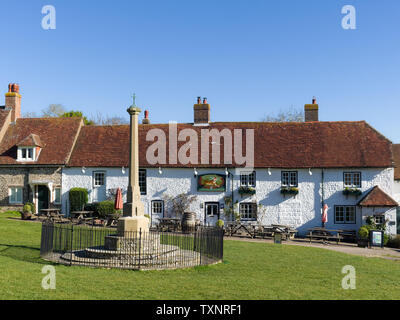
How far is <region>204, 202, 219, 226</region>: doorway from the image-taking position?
90.1 ft

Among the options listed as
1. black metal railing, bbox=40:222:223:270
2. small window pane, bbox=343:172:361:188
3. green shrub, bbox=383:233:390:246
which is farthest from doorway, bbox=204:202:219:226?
black metal railing, bbox=40:222:223:270

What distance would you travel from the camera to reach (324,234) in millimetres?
24906

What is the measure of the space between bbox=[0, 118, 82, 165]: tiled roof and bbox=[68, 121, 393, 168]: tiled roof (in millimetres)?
792

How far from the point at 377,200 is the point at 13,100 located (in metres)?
28.1

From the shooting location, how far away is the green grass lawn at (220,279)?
9.50 meters

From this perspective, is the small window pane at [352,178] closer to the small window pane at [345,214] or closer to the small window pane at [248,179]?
the small window pane at [345,214]

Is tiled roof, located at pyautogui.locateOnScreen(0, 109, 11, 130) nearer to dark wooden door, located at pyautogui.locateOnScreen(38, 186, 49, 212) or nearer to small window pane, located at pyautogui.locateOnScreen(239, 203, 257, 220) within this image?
dark wooden door, located at pyautogui.locateOnScreen(38, 186, 49, 212)

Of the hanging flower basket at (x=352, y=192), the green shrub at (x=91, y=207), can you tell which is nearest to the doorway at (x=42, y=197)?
the green shrub at (x=91, y=207)

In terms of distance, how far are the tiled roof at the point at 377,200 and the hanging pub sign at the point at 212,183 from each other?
911cm

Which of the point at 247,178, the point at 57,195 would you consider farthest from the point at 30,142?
the point at 247,178

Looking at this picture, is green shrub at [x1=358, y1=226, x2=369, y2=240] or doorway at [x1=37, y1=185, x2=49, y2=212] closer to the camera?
green shrub at [x1=358, y1=226, x2=369, y2=240]

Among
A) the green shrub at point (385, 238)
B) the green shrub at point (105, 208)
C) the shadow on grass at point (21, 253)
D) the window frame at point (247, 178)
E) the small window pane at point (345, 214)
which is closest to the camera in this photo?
the shadow on grass at point (21, 253)
